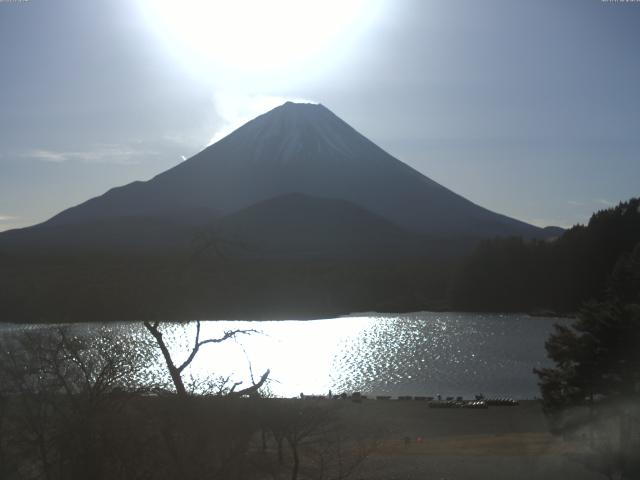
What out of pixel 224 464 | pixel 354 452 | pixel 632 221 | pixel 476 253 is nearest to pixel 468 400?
pixel 354 452

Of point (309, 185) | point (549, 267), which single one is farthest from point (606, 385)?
point (309, 185)

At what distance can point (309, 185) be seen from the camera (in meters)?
113

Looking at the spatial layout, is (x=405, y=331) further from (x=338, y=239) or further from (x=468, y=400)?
(x=338, y=239)

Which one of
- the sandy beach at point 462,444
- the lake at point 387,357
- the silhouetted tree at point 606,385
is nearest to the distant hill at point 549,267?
the lake at point 387,357

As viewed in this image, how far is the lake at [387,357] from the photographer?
22391mm

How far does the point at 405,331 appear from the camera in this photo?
127ft

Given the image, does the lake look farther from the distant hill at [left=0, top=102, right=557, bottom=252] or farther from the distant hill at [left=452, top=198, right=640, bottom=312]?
the distant hill at [left=0, top=102, right=557, bottom=252]

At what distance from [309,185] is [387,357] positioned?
8544cm

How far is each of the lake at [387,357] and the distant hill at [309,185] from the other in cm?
5404

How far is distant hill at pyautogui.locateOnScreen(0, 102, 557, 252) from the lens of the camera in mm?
99562

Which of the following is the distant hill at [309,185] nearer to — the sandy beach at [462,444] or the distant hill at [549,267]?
the distant hill at [549,267]

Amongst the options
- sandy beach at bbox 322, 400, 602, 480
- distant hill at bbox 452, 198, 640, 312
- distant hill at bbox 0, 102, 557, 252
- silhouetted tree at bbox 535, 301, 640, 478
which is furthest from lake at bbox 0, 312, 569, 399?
distant hill at bbox 0, 102, 557, 252

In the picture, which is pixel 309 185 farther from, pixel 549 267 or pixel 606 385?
pixel 606 385

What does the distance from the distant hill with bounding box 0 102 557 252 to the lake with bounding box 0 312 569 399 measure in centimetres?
5404
